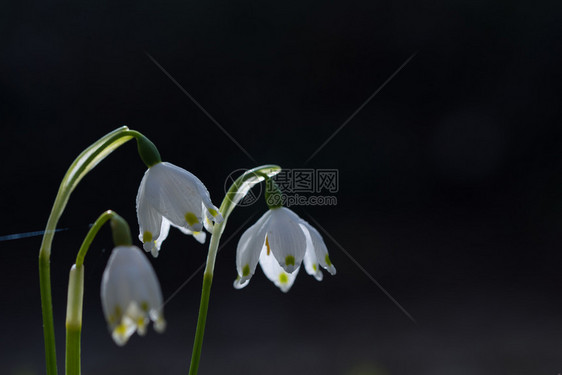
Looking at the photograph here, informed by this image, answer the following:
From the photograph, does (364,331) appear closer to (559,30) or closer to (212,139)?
(212,139)

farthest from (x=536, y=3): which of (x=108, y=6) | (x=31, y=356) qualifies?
(x=31, y=356)

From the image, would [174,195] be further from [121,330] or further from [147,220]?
[121,330]

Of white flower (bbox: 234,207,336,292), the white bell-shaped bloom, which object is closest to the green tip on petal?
white flower (bbox: 234,207,336,292)

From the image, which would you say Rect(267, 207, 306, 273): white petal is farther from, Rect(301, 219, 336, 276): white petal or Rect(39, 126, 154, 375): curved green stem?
Rect(39, 126, 154, 375): curved green stem

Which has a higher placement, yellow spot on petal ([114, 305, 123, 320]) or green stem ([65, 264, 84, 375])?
yellow spot on petal ([114, 305, 123, 320])

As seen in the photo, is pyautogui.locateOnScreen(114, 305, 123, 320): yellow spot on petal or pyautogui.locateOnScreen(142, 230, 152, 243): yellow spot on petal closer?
pyautogui.locateOnScreen(114, 305, 123, 320): yellow spot on petal

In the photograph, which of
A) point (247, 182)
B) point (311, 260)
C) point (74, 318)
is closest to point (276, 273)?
point (311, 260)

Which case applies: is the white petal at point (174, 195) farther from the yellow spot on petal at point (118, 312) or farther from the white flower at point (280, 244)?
the yellow spot on petal at point (118, 312)
